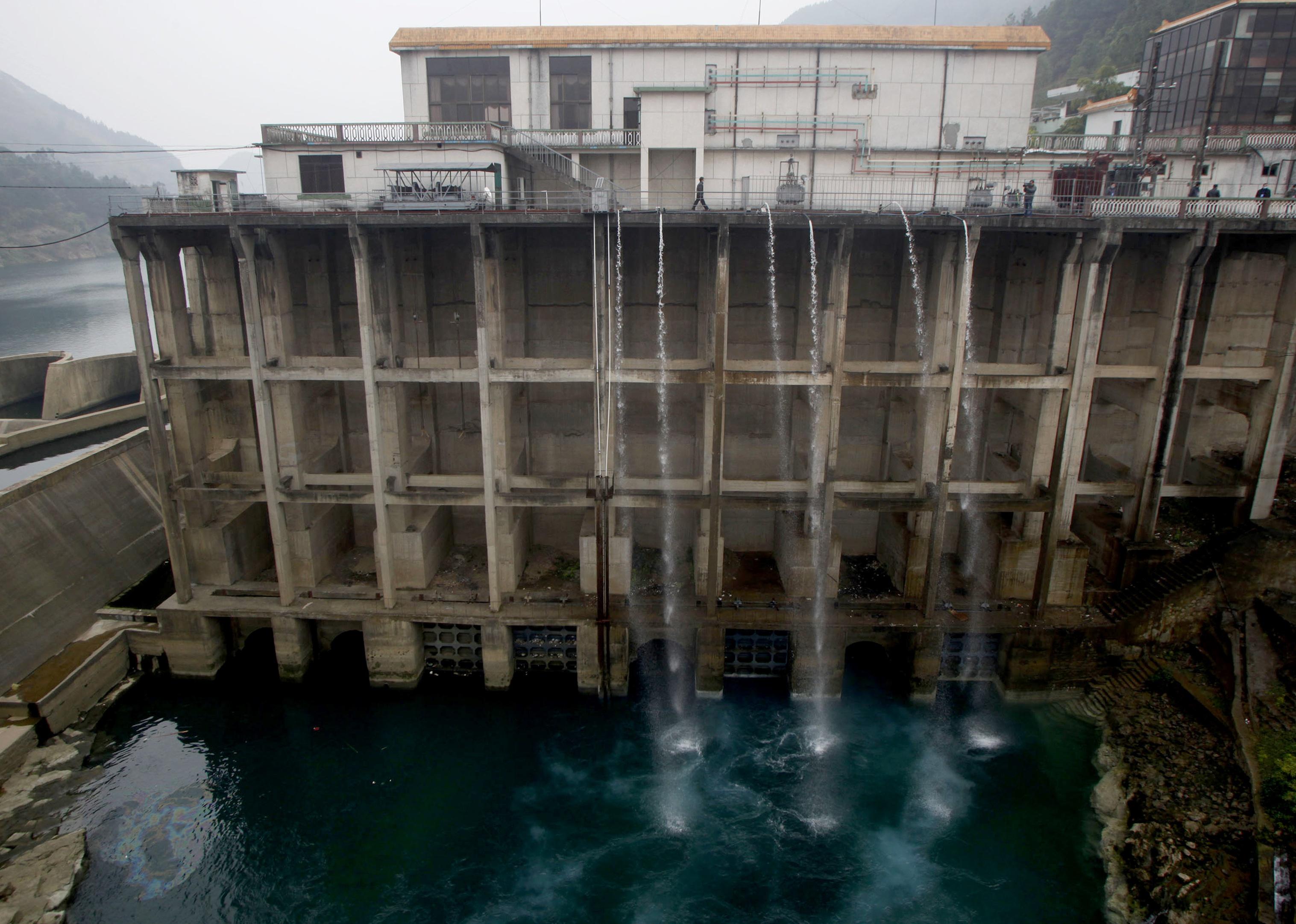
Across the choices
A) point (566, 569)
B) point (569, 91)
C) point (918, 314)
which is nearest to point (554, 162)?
point (569, 91)

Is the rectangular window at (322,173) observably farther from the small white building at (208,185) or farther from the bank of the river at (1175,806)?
the bank of the river at (1175,806)

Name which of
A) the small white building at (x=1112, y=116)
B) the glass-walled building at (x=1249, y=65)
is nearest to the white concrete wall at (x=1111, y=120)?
the small white building at (x=1112, y=116)

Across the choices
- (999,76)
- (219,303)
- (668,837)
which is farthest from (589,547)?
(999,76)

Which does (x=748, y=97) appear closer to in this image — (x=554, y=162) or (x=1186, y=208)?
(x=554, y=162)

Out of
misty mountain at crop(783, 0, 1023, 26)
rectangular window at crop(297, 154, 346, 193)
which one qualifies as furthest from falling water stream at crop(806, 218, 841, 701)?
misty mountain at crop(783, 0, 1023, 26)

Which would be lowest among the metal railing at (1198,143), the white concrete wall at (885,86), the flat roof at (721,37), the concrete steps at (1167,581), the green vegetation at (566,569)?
the green vegetation at (566,569)

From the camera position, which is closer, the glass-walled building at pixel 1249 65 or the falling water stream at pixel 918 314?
the falling water stream at pixel 918 314
